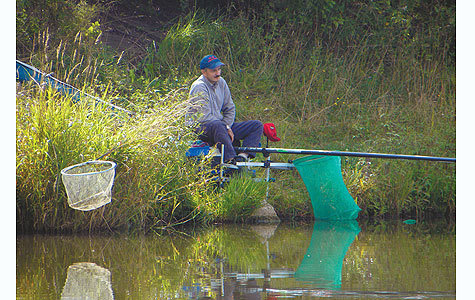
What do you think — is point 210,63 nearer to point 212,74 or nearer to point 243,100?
point 212,74

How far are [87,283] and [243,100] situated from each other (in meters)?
6.57

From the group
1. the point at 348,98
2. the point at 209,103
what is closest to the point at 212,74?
the point at 209,103

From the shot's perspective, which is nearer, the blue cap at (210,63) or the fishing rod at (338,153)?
the fishing rod at (338,153)

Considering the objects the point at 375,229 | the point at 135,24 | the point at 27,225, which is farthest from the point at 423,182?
the point at 135,24

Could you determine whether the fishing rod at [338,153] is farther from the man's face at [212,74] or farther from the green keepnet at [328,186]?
the man's face at [212,74]

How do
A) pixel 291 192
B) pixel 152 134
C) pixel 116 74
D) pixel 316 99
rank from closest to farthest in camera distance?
pixel 152 134 → pixel 291 192 → pixel 116 74 → pixel 316 99

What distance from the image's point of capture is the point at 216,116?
6887 millimetres

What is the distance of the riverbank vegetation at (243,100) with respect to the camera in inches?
216

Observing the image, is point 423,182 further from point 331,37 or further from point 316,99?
point 331,37

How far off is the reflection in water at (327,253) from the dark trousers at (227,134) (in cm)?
112

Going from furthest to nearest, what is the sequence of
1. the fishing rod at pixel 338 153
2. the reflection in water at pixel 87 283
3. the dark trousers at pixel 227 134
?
the dark trousers at pixel 227 134 < the fishing rod at pixel 338 153 < the reflection in water at pixel 87 283

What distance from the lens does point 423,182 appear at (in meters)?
7.65

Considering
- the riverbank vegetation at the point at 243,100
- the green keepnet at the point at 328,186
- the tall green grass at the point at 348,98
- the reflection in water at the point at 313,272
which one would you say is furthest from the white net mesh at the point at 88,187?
the tall green grass at the point at 348,98

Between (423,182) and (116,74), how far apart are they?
4.56m
